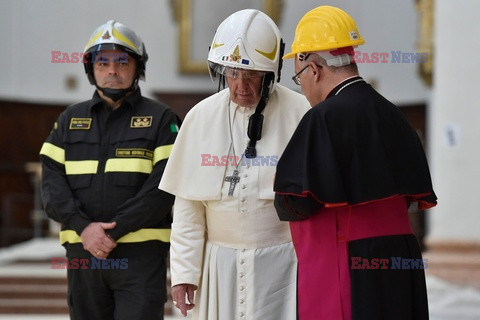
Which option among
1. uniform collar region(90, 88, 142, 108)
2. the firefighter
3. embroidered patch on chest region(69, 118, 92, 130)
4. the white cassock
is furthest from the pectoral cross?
embroidered patch on chest region(69, 118, 92, 130)

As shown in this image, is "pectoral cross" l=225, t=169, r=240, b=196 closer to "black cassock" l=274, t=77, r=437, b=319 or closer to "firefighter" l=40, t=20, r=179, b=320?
"black cassock" l=274, t=77, r=437, b=319

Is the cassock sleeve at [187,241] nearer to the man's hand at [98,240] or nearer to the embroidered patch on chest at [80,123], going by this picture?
the man's hand at [98,240]

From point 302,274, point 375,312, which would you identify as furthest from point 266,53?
point 375,312

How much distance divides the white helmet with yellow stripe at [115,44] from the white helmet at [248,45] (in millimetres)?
718

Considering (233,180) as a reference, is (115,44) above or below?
above

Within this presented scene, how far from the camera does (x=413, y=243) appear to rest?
11.3 feet

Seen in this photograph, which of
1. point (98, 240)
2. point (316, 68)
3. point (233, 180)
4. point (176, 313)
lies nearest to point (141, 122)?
point (98, 240)

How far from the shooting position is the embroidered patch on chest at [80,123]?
4.39 metres

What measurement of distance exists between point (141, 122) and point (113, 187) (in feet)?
1.17

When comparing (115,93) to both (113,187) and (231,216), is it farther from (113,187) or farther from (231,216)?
(231,216)

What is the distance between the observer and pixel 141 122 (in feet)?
14.3

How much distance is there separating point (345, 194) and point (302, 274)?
0.39 metres

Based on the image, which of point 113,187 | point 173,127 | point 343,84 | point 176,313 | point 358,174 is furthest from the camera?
point 176,313

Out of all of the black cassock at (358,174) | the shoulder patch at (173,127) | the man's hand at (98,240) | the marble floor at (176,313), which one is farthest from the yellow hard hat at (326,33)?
the marble floor at (176,313)
